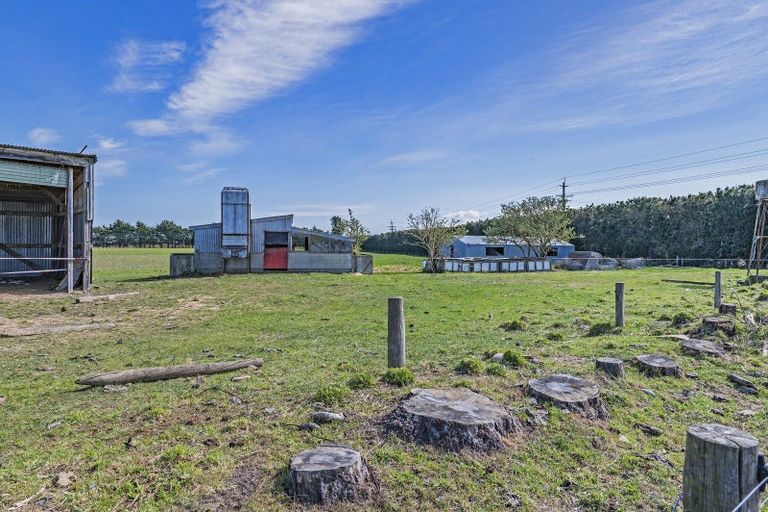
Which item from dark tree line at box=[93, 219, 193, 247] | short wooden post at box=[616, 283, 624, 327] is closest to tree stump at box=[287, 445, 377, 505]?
short wooden post at box=[616, 283, 624, 327]

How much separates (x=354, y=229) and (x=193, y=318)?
95.1ft

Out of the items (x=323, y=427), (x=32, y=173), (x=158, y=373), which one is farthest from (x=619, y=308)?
(x=32, y=173)

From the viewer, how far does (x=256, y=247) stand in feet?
91.7

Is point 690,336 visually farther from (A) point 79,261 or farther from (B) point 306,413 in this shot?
(A) point 79,261

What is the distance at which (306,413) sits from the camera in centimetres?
416

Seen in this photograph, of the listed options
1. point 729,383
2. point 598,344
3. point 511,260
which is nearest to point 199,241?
point 511,260

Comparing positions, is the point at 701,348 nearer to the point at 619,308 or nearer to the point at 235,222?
the point at 619,308

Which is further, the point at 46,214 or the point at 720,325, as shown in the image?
the point at 46,214

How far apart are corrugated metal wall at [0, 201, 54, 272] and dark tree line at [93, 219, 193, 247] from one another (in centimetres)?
8441

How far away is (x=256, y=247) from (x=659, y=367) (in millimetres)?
25276

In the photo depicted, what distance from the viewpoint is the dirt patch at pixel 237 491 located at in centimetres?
290

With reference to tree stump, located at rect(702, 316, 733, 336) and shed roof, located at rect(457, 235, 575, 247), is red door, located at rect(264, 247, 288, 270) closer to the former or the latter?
shed roof, located at rect(457, 235, 575, 247)

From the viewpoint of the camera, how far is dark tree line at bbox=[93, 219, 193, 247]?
326 ft

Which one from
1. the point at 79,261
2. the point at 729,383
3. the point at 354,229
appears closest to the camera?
the point at 729,383
